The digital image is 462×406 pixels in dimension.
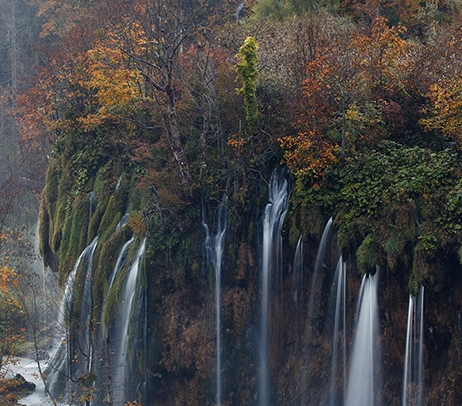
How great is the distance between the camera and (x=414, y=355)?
505 inches

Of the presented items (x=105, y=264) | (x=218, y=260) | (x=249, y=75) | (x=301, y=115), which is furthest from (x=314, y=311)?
(x=249, y=75)

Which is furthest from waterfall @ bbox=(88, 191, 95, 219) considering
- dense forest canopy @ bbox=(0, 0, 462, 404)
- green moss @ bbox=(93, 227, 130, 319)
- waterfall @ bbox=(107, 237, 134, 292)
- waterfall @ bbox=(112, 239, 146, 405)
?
waterfall @ bbox=(112, 239, 146, 405)

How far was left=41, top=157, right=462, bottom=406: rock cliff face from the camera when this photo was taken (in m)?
14.3

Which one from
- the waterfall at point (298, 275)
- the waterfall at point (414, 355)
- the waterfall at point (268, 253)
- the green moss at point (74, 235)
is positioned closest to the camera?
the waterfall at point (414, 355)

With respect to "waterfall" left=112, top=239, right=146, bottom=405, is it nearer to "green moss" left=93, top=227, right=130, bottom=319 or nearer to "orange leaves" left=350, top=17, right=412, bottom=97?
"green moss" left=93, top=227, right=130, bottom=319

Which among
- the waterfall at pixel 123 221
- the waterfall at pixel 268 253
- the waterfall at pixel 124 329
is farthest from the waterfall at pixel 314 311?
the waterfall at pixel 123 221

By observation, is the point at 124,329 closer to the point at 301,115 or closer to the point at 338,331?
the point at 338,331

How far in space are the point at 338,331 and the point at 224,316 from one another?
12.2ft

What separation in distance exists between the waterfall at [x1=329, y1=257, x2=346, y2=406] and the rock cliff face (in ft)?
0.12

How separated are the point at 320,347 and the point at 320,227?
327 centimetres

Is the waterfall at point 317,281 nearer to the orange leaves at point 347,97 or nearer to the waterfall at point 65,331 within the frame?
the orange leaves at point 347,97

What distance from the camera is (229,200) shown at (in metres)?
17.0

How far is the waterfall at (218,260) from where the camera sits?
1673cm

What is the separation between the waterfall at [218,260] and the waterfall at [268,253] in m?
1.28
